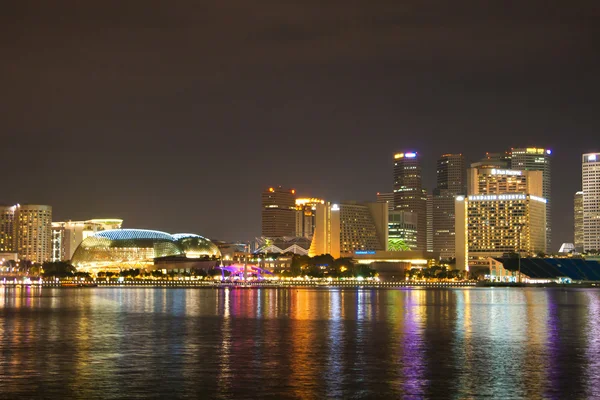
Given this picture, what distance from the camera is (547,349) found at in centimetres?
5228

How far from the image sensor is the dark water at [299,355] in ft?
122

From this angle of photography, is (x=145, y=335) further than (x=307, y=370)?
Yes

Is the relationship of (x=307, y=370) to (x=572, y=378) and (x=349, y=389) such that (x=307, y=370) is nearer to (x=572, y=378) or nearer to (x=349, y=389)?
(x=349, y=389)

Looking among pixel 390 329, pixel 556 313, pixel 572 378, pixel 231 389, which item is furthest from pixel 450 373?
pixel 556 313

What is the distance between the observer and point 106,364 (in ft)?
145

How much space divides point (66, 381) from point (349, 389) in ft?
38.8

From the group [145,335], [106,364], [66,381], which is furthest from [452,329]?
[66,381]

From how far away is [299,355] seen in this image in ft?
160

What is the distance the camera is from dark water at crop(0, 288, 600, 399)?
37156 mm

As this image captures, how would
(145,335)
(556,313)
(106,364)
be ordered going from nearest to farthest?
(106,364) → (145,335) → (556,313)

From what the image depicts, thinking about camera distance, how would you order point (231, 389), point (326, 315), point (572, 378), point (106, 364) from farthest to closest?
1. point (326, 315)
2. point (106, 364)
3. point (572, 378)
4. point (231, 389)

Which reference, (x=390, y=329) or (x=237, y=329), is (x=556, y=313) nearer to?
(x=390, y=329)

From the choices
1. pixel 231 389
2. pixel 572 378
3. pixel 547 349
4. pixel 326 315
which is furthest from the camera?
pixel 326 315

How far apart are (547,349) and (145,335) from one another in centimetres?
2506
